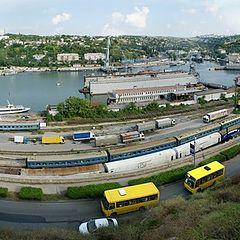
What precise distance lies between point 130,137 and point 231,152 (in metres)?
2.65

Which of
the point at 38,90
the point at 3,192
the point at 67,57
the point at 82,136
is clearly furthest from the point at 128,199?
the point at 67,57

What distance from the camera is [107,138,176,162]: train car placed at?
7.70 m

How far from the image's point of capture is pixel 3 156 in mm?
8320

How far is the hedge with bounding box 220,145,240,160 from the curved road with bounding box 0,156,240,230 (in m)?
1.82

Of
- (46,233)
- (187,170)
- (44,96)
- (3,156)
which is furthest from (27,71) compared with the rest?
(46,233)

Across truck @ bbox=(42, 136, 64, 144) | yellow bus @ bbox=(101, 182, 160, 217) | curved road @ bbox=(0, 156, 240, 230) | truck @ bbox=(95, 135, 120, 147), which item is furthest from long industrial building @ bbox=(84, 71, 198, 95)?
yellow bus @ bbox=(101, 182, 160, 217)

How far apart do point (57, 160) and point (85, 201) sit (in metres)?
1.74

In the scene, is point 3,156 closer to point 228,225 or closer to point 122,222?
point 122,222

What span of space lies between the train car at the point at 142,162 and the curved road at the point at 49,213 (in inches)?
42.6

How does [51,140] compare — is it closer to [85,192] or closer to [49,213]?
[85,192]

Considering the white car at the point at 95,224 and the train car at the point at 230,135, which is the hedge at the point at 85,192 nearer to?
the white car at the point at 95,224

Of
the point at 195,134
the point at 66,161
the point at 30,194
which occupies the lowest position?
the point at 30,194

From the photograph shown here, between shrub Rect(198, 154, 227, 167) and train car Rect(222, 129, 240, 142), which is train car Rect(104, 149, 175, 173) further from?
train car Rect(222, 129, 240, 142)

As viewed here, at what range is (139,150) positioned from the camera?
795cm
